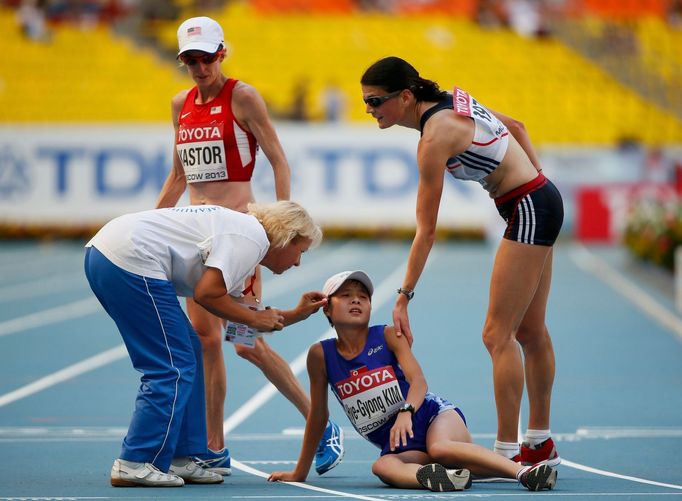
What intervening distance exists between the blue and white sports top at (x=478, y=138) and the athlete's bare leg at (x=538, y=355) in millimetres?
643

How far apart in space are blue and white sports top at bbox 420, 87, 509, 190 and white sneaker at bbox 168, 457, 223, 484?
6.36ft

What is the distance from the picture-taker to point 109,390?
31.9 feet

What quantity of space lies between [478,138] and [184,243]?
151cm

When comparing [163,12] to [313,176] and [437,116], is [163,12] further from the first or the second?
[437,116]

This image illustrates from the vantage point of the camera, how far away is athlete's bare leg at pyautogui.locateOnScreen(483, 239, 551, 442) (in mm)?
6238

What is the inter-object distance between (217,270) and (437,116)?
132 centimetres

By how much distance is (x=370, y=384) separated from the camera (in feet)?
20.4

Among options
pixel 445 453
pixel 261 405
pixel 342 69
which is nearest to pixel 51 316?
pixel 261 405

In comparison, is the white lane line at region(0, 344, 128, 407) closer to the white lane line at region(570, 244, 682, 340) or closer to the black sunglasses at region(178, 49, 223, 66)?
the black sunglasses at region(178, 49, 223, 66)

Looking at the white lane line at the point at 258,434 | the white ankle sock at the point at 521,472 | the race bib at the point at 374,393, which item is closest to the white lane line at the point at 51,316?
the white lane line at the point at 258,434

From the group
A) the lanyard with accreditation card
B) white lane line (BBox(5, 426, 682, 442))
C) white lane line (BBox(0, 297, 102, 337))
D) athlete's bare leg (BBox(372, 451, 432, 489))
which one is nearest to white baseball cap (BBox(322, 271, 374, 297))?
the lanyard with accreditation card

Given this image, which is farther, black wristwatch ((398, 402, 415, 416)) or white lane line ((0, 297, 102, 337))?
white lane line ((0, 297, 102, 337))

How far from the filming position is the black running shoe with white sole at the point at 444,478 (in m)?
5.77

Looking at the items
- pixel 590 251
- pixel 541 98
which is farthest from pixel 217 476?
pixel 541 98
